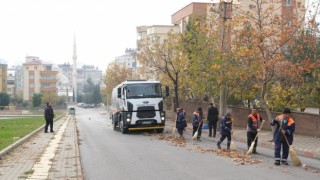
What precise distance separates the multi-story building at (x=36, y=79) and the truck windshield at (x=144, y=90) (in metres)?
105

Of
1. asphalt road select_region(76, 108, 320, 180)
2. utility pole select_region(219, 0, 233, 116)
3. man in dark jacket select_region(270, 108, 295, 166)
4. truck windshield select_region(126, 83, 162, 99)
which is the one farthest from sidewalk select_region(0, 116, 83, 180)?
utility pole select_region(219, 0, 233, 116)

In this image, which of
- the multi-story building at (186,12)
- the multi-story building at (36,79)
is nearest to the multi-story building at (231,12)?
the multi-story building at (186,12)

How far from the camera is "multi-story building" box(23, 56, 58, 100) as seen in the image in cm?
12875

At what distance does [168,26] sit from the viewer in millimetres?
74438

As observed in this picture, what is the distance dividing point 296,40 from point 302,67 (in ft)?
12.4

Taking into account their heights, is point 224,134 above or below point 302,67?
below

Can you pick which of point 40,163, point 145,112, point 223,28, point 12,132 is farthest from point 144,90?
point 40,163

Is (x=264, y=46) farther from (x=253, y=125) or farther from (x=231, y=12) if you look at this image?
(x=231, y=12)

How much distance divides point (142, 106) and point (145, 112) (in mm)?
401

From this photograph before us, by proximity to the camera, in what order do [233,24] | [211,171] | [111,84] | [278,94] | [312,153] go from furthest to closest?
[111,84], [278,94], [233,24], [312,153], [211,171]

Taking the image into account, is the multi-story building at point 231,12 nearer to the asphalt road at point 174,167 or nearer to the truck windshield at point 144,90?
the truck windshield at point 144,90

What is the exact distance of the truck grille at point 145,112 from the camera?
87.1 ft

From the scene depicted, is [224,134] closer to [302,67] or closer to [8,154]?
[302,67]

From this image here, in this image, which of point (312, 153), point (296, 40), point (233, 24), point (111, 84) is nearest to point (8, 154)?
point (312, 153)
